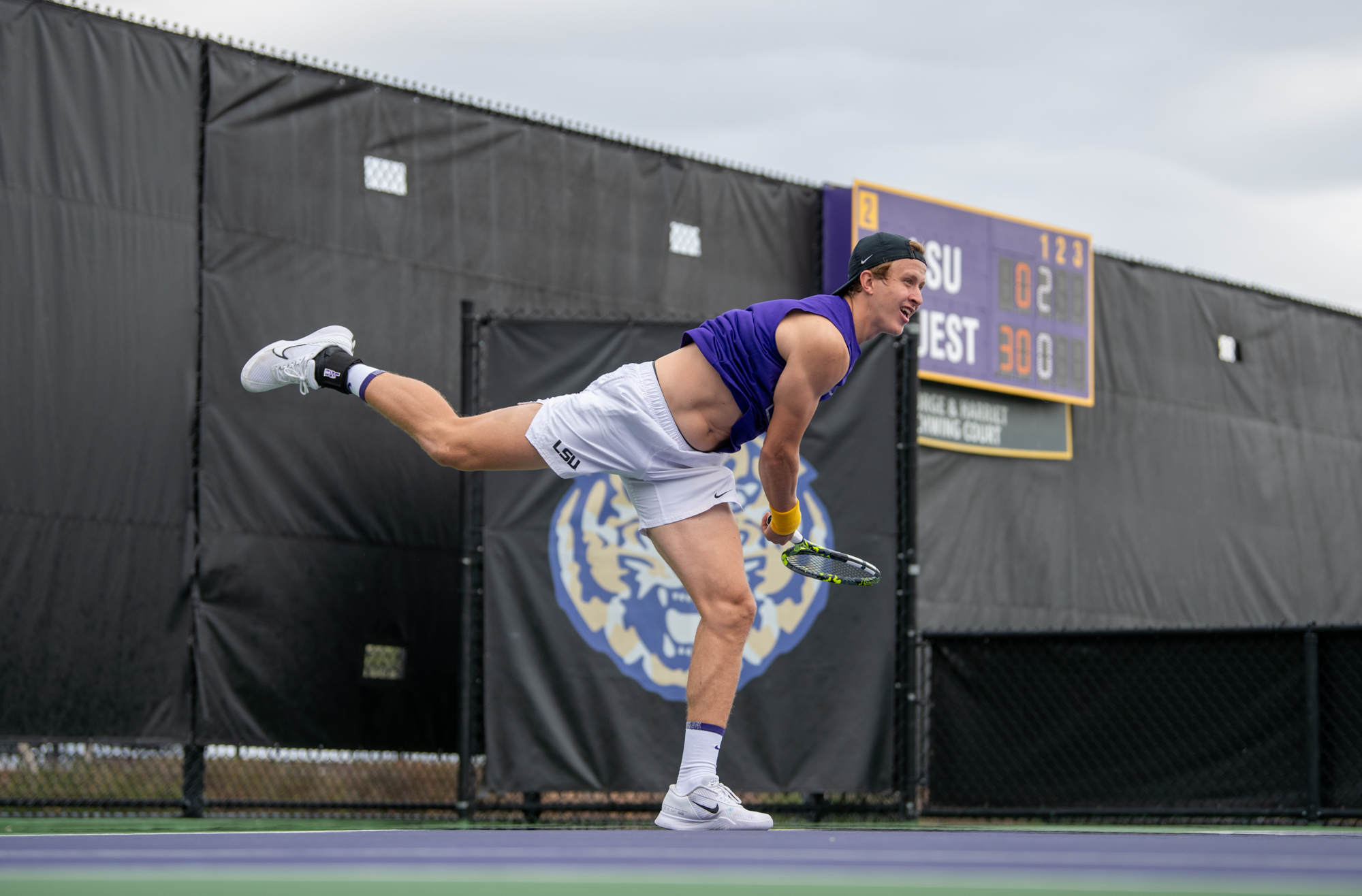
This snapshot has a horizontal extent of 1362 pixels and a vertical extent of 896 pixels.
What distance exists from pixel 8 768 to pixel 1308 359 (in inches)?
427

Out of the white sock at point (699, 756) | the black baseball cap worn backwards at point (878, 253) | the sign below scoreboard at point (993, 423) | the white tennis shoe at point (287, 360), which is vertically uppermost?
the sign below scoreboard at point (993, 423)

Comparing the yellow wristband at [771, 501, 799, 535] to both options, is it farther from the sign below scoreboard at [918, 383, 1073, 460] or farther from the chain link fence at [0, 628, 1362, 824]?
the sign below scoreboard at [918, 383, 1073, 460]

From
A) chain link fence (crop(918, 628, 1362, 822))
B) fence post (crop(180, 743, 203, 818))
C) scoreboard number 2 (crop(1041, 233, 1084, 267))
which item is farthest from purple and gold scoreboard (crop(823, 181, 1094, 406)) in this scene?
fence post (crop(180, 743, 203, 818))

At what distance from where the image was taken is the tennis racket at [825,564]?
489cm

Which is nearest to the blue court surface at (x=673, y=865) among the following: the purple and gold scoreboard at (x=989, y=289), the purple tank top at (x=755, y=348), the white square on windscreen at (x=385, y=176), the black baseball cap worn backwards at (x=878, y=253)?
the purple tank top at (x=755, y=348)

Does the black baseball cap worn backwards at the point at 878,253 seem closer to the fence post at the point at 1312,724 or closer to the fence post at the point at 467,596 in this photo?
the fence post at the point at 467,596

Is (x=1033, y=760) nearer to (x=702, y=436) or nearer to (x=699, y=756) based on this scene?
(x=699, y=756)

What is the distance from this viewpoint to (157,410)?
7.55 meters

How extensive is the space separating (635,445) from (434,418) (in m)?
0.60

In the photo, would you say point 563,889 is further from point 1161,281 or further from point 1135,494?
point 1161,281

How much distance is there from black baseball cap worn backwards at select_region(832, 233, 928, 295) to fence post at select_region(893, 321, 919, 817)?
3.52 metres

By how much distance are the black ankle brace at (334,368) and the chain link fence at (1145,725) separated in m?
4.46

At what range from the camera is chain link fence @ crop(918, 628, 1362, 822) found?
771 cm

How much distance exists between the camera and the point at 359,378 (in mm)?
4844
